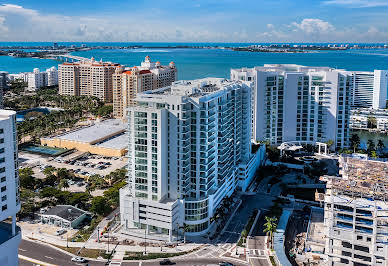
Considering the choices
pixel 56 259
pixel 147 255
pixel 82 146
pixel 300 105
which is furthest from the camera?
pixel 82 146

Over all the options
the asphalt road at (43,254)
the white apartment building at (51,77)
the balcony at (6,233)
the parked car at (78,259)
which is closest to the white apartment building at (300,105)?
the parked car at (78,259)

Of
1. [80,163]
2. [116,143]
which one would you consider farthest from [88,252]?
[116,143]

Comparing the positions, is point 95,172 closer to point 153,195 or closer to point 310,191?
point 153,195

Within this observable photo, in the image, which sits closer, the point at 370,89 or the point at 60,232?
the point at 60,232

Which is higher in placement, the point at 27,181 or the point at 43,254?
the point at 27,181

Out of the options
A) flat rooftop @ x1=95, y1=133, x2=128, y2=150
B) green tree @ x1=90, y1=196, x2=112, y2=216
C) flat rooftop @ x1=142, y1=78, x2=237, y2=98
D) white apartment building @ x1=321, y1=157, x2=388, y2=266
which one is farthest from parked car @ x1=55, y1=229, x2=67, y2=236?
flat rooftop @ x1=95, y1=133, x2=128, y2=150

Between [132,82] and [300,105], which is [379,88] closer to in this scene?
[300,105]

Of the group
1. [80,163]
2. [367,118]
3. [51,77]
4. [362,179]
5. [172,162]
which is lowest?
[80,163]
